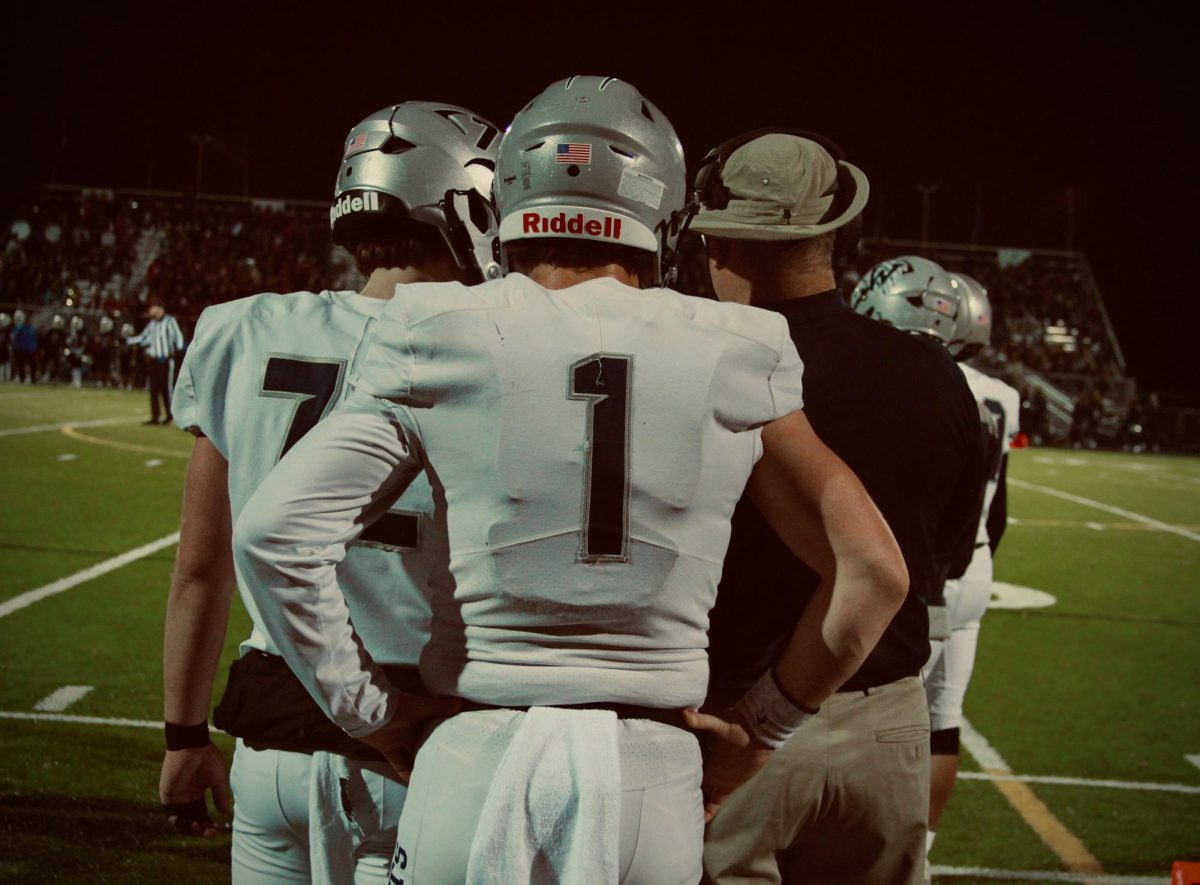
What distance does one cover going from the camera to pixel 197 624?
2.29 m

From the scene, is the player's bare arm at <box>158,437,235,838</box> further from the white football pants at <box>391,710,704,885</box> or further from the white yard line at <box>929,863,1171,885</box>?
the white yard line at <box>929,863,1171,885</box>

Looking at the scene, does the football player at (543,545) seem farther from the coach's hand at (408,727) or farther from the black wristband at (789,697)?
the black wristband at (789,697)

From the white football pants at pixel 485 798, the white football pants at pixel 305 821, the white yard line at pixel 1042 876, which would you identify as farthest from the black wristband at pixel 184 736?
the white yard line at pixel 1042 876

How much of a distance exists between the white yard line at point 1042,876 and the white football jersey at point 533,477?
304 centimetres

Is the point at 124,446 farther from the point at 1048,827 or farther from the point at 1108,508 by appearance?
the point at 1048,827

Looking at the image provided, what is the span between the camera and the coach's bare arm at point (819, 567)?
5.86 feet

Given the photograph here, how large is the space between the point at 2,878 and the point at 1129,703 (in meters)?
5.61

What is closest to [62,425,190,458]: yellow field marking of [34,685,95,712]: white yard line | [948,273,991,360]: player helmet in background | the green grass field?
the green grass field

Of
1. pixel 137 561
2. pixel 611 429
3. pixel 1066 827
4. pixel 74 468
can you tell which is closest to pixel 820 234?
pixel 611 429

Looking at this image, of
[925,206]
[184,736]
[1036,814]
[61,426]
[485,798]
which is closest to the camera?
[485,798]

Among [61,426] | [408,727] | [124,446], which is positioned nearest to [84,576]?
[408,727]

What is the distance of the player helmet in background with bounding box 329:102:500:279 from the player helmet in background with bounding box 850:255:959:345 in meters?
2.66

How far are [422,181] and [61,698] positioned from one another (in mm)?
4203

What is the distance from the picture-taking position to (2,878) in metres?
3.82
